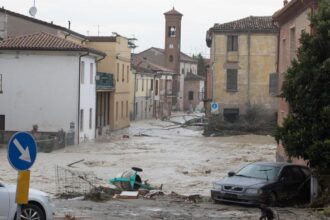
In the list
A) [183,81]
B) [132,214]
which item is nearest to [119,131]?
[132,214]

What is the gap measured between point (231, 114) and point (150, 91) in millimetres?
27784

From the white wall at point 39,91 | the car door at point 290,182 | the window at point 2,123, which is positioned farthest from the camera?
the window at point 2,123

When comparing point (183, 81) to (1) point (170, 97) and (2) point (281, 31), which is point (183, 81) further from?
(2) point (281, 31)

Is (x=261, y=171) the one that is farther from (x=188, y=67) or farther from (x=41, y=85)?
(x=188, y=67)

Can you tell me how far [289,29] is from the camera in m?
28.8

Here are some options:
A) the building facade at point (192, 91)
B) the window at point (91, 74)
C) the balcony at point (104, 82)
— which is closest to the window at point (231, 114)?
the balcony at point (104, 82)

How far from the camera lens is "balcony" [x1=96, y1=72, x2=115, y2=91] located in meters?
51.8

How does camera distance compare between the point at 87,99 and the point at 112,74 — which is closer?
the point at 87,99

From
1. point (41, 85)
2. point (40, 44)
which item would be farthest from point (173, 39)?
point (40, 44)

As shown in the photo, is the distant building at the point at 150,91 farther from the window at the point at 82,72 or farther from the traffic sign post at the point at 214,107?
the window at the point at 82,72

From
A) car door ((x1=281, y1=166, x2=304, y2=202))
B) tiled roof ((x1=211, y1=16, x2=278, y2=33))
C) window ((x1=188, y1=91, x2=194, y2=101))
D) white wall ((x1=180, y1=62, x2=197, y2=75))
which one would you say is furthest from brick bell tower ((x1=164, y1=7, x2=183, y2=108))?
car door ((x1=281, y1=166, x2=304, y2=202))

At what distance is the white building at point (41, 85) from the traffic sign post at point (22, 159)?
1406 inches

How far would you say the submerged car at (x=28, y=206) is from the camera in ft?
36.7

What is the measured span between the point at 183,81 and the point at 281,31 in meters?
90.0
